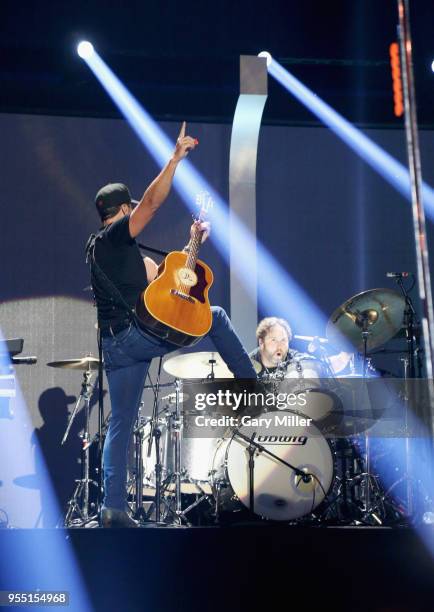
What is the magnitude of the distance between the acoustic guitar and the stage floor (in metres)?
1.01

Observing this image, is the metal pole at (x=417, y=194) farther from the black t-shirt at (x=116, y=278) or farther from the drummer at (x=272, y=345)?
the drummer at (x=272, y=345)

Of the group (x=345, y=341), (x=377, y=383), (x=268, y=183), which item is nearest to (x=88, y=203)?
(x=268, y=183)

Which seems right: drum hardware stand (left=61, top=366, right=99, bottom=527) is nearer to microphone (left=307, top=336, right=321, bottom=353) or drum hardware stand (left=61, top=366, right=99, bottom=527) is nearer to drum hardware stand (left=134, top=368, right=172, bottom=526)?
drum hardware stand (left=134, top=368, right=172, bottom=526)

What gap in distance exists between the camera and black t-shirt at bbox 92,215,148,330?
14.6ft

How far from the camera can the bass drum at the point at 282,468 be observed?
5.01 metres

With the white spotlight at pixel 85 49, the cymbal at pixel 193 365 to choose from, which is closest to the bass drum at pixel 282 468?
the cymbal at pixel 193 365

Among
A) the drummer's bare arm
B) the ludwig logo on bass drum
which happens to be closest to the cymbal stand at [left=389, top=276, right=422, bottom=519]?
the ludwig logo on bass drum

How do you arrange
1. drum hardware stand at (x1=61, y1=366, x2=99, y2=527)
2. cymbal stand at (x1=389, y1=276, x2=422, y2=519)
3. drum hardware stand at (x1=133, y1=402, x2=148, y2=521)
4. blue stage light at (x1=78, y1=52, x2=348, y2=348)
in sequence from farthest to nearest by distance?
blue stage light at (x1=78, y1=52, x2=348, y2=348)
drum hardware stand at (x1=61, y1=366, x2=99, y2=527)
drum hardware stand at (x1=133, y1=402, x2=148, y2=521)
cymbal stand at (x1=389, y1=276, x2=422, y2=519)

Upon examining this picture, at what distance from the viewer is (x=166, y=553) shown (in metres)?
3.77

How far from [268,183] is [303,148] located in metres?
0.51

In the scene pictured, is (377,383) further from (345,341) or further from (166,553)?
(166,553)

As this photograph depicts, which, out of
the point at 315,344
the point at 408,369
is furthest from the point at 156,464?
the point at 408,369

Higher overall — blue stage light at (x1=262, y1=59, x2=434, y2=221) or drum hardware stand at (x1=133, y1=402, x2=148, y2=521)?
blue stage light at (x1=262, y1=59, x2=434, y2=221)

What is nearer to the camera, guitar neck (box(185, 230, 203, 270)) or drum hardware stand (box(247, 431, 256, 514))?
guitar neck (box(185, 230, 203, 270))
